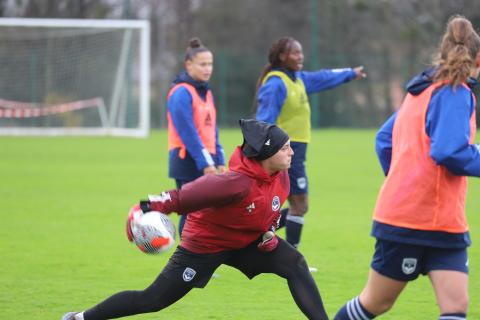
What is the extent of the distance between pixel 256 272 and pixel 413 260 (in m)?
1.21

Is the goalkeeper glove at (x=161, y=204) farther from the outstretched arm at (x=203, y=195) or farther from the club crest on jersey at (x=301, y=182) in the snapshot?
the club crest on jersey at (x=301, y=182)

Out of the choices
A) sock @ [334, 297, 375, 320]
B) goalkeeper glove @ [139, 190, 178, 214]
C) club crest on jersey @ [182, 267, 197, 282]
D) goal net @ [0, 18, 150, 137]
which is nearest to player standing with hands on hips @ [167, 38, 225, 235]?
club crest on jersey @ [182, 267, 197, 282]

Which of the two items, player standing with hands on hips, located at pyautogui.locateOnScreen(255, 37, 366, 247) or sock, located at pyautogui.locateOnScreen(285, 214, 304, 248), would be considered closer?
player standing with hands on hips, located at pyautogui.locateOnScreen(255, 37, 366, 247)

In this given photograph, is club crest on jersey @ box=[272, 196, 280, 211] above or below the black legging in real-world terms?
above

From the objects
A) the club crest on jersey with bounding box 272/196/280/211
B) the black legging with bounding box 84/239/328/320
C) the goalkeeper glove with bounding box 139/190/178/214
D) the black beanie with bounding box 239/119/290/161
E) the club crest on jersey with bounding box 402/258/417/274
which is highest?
the black beanie with bounding box 239/119/290/161

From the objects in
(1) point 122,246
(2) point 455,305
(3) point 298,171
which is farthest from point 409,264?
(1) point 122,246

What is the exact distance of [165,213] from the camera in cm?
476

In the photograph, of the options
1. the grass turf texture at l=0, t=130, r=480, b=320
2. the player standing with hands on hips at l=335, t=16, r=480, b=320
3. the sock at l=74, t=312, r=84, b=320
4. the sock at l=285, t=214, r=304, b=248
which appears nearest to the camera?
the player standing with hands on hips at l=335, t=16, r=480, b=320

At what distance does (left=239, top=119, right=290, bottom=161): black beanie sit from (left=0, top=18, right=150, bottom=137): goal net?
22177 millimetres

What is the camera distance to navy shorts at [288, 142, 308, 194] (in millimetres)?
8180

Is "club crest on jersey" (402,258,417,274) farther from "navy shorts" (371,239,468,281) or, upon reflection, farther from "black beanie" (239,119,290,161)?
"black beanie" (239,119,290,161)

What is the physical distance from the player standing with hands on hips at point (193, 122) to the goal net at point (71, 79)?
62.9ft

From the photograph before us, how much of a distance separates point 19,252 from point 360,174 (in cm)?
914

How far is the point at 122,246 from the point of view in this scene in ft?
30.5
